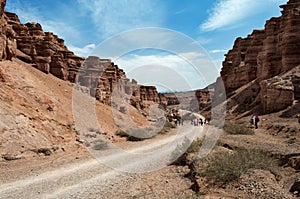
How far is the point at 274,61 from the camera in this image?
104 feet

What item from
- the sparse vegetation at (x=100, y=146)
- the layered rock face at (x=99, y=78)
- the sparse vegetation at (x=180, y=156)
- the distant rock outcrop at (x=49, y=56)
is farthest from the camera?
the layered rock face at (x=99, y=78)

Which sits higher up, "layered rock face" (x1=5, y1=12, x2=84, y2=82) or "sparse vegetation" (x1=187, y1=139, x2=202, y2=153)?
"layered rock face" (x1=5, y1=12, x2=84, y2=82)

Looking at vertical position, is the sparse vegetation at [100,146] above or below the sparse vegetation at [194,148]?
below

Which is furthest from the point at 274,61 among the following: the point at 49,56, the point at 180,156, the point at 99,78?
the point at 49,56

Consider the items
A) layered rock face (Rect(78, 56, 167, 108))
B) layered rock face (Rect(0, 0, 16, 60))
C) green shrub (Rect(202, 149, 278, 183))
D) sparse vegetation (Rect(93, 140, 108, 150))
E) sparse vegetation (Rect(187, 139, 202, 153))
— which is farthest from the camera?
layered rock face (Rect(78, 56, 167, 108))

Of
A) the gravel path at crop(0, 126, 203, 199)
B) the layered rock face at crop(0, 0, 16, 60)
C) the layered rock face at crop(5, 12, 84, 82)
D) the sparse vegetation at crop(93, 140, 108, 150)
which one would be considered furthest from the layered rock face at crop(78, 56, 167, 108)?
the gravel path at crop(0, 126, 203, 199)

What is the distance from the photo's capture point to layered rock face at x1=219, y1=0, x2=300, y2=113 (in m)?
23.7

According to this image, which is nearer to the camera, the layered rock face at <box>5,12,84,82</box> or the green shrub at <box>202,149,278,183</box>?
the green shrub at <box>202,149,278,183</box>

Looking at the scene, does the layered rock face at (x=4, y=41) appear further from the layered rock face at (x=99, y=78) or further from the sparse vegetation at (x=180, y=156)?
the sparse vegetation at (x=180, y=156)

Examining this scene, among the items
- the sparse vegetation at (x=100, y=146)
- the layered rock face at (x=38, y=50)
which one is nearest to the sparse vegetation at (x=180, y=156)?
the sparse vegetation at (x=100, y=146)

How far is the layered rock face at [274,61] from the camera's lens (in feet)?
77.6

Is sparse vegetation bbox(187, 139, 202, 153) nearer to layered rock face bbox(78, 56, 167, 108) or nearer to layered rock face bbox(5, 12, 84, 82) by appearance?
layered rock face bbox(5, 12, 84, 82)

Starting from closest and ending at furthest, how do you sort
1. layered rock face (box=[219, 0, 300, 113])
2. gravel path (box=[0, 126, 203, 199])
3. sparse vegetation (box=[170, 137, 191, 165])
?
gravel path (box=[0, 126, 203, 199]), sparse vegetation (box=[170, 137, 191, 165]), layered rock face (box=[219, 0, 300, 113])

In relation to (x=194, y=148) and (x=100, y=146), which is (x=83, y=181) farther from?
(x=100, y=146)
